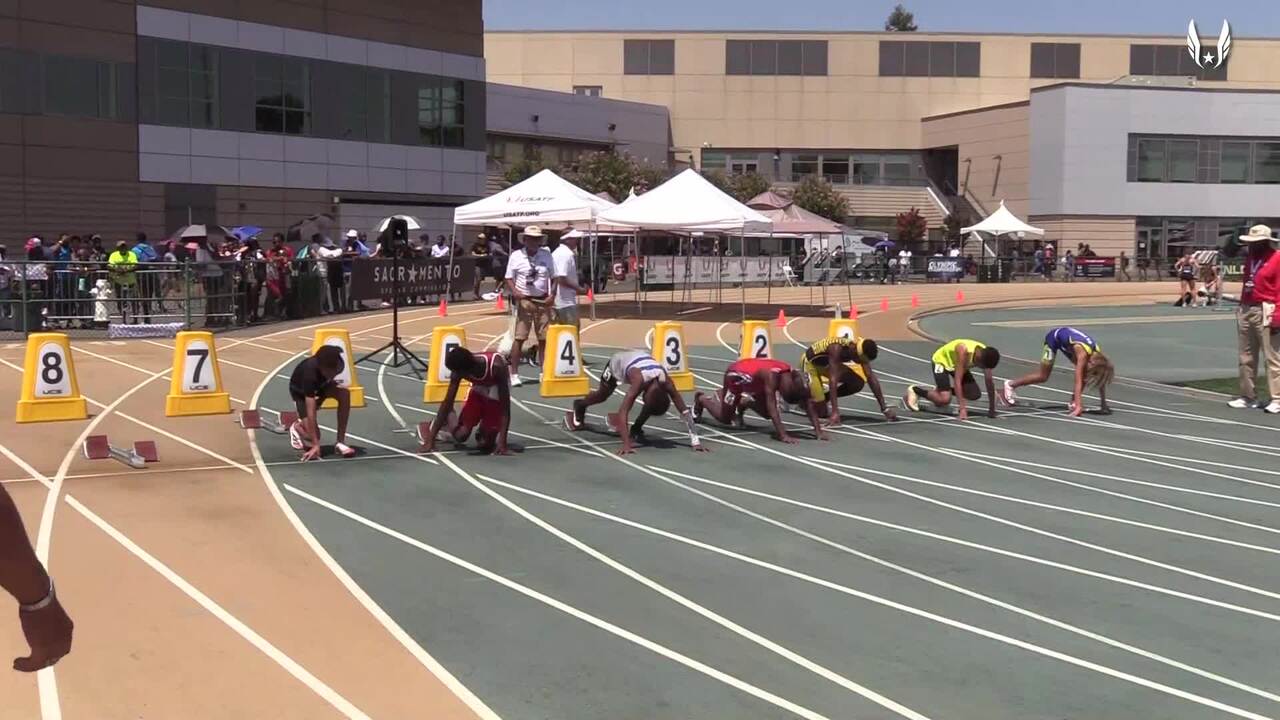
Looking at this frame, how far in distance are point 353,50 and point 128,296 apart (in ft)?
73.7

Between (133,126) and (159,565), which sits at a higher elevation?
(133,126)

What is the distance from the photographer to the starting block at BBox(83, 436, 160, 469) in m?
10.5

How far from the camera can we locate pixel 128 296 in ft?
69.9

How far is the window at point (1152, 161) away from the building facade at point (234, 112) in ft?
121

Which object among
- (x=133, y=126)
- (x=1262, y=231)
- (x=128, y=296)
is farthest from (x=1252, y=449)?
(x=133, y=126)

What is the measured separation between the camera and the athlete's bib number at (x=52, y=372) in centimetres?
1265

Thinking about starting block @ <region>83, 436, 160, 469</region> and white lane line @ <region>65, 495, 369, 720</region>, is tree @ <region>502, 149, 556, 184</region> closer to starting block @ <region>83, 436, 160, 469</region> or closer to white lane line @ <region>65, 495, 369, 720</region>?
starting block @ <region>83, 436, 160, 469</region>

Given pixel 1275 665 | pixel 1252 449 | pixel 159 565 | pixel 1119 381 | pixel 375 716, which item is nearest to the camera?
pixel 375 716

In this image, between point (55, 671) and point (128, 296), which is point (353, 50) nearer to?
point (128, 296)

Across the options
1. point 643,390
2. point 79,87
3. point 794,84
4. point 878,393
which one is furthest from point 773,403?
point 794,84

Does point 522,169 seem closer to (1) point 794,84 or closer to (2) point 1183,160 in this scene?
(1) point 794,84

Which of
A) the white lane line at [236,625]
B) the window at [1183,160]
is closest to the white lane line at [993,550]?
the white lane line at [236,625]

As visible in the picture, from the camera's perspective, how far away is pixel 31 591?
120 inches

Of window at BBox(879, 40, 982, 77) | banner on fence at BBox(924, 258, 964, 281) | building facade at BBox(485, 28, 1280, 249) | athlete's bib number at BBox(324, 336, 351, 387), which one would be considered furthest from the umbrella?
window at BBox(879, 40, 982, 77)
